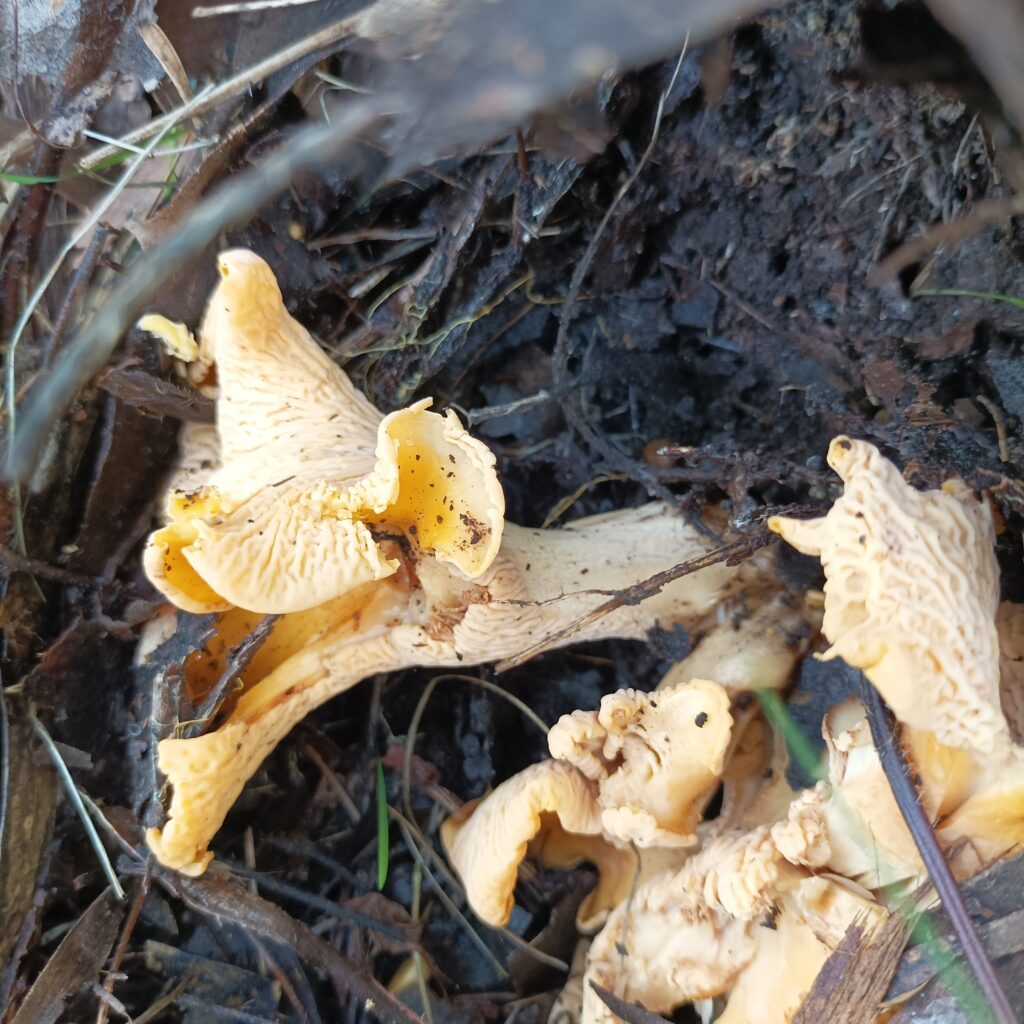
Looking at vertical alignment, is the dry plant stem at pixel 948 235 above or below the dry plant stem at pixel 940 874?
above

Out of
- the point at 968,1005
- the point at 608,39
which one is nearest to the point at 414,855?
the point at 968,1005

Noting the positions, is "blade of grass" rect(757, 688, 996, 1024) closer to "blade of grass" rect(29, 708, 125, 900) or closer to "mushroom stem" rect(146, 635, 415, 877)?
"mushroom stem" rect(146, 635, 415, 877)

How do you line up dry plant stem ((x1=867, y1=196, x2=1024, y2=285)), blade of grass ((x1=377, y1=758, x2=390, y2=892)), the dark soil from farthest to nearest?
blade of grass ((x1=377, y1=758, x2=390, y2=892))
the dark soil
dry plant stem ((x1=867, y1=196, x2=1024, y2=285))

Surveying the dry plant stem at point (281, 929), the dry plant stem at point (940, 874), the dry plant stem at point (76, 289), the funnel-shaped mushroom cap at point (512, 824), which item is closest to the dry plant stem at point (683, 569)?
the funnel-shaped mushroom cap at point (512, 824)

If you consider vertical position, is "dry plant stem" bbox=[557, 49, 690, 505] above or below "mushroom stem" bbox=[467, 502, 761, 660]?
above

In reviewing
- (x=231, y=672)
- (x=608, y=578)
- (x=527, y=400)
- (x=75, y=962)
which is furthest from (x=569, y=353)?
(x=75, y=962)

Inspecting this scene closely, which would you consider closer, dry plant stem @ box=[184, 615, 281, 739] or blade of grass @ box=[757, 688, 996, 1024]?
blade of grass @ box=[757, 688, 996, 1024]

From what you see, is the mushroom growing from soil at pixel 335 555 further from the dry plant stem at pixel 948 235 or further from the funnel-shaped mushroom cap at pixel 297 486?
the dry plant stem at pixel 948 235

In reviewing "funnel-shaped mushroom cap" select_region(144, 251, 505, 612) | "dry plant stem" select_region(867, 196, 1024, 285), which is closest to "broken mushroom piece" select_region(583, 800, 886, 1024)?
"funnel-shaped mushroom cap" select_region(144, 251, 505, 612)
